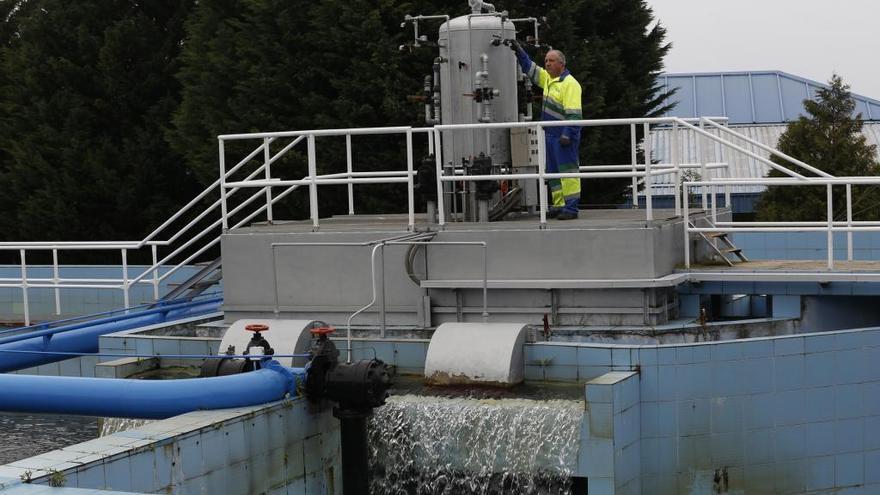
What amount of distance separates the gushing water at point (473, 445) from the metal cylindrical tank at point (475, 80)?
358 cm

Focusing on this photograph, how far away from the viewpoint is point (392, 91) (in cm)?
2283

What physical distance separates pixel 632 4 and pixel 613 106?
2343 mm

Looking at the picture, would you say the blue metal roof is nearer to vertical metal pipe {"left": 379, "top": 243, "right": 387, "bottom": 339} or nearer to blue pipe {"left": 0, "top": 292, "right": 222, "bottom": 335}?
blue pipe {"left": 0, "top": 292, "right": 222, "bottom": 335}

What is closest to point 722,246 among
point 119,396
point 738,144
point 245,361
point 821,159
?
point 245,361

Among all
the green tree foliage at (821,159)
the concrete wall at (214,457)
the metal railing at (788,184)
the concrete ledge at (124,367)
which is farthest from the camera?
the green tree foliage at (821,159)

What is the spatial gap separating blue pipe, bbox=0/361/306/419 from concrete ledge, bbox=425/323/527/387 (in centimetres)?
191

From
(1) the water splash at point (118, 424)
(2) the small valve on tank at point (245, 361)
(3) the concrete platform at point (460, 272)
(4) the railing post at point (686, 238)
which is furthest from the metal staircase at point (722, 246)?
(1) the water splash at point (118, 424)

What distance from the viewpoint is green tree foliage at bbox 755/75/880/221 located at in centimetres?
2603

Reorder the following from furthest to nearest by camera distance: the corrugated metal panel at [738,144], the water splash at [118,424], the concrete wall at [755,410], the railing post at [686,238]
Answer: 1. the corrugated metal panel at [738,144]
2. the railing post at [686,238]
3. the water splash at [118,424]
4. the concrete wall at [755,410]

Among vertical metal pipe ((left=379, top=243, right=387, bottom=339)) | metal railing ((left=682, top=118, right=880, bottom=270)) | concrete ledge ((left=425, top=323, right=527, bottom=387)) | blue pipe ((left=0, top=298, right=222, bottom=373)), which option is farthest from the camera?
blue pipe ((left=0, top=298, right=222, bottom=373))

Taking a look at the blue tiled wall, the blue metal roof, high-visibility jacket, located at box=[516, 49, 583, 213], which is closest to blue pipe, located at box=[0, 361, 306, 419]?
high-visibility jacket, located at box=[516, 49, 583, 213]

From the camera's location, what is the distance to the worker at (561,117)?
44.6 feet

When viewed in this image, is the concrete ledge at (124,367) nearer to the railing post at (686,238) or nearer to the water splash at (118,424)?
the water splash at (118,424)

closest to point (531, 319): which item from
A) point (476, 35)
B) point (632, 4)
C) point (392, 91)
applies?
point (476, 35)
